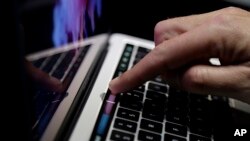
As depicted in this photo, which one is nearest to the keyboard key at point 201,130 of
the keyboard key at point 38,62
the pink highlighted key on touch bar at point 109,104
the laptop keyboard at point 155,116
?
the laptop keyboard at point 155,116

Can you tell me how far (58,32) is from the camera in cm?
40

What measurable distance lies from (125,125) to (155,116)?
0.05m

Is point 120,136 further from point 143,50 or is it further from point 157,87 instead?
point 143,50

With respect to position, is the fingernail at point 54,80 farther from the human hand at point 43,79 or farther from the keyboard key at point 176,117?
the keyboard key at point 176,117

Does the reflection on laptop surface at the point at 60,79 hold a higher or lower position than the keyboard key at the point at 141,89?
lower

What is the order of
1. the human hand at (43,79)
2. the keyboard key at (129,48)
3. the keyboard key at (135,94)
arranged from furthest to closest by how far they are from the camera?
the keyboard key at (129,48) → the keyboard key at (135,94) → the human hand at (43,79)

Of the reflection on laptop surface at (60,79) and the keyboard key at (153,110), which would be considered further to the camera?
the keyboard key at (153,110)

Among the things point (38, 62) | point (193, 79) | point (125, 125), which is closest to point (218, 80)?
point (193, 79)

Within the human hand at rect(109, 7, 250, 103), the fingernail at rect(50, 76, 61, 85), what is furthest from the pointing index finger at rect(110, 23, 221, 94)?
the fingernail at rect(50, 76, 61, 85)

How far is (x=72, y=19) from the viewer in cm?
46

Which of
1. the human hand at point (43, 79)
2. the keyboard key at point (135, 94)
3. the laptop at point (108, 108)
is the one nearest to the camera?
the human hand at point (43, 79)

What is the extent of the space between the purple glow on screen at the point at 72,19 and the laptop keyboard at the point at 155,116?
0.32 ft

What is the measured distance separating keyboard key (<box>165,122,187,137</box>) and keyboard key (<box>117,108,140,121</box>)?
0.14 feet

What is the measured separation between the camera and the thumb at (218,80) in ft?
1.51
